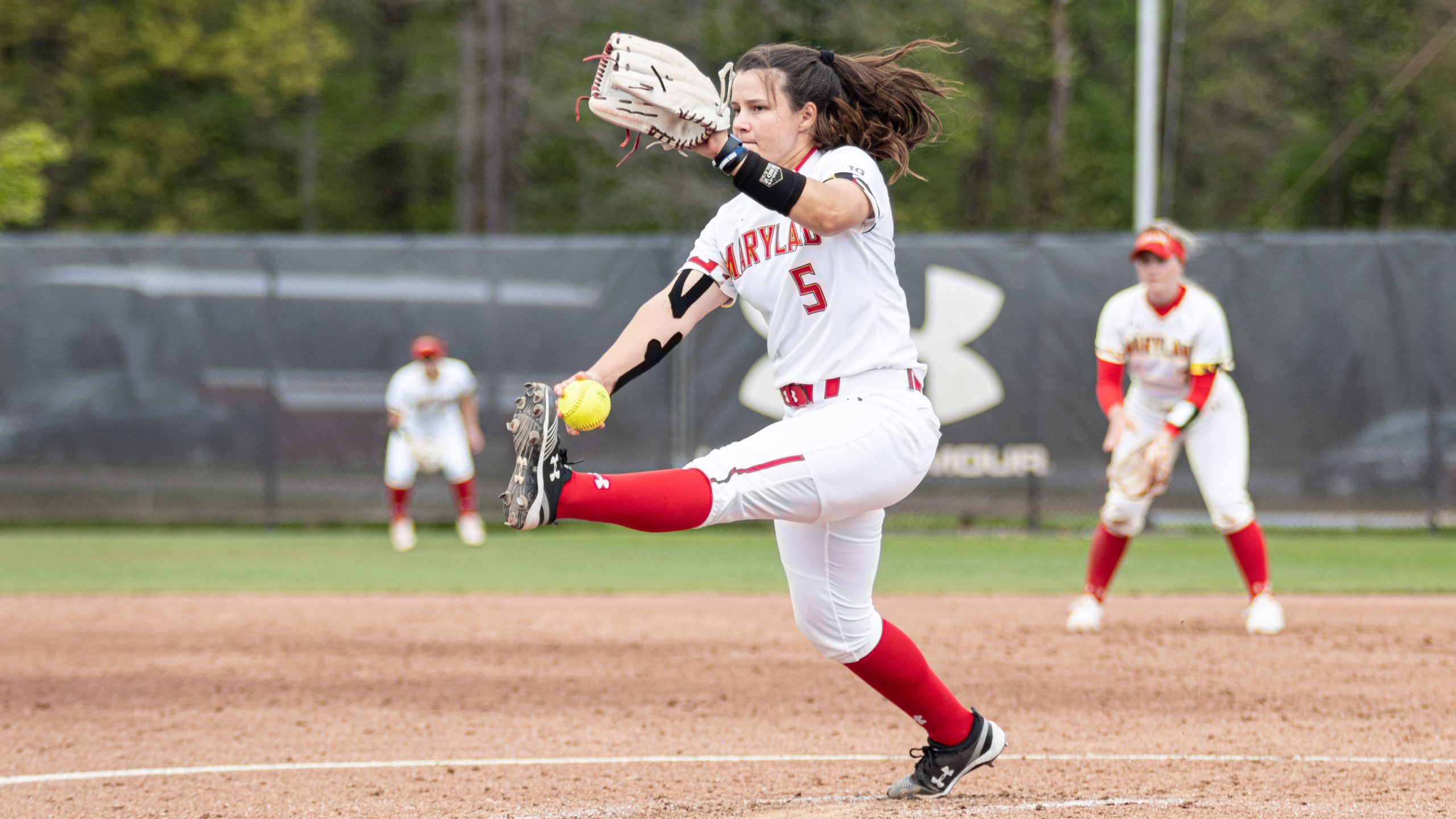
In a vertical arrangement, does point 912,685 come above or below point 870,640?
below

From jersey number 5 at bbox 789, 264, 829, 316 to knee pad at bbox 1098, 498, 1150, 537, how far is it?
389 cm

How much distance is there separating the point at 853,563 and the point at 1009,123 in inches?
1371

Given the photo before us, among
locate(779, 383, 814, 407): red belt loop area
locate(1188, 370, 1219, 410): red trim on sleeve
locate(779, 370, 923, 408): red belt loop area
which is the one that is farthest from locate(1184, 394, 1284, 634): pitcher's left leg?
locate(779, 383, 814, 407): red belt loop area

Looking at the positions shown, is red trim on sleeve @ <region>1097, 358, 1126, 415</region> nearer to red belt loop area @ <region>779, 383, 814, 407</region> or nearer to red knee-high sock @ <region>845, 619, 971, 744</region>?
red knee-high sock @ <region>845, 619, 971, 744</region>

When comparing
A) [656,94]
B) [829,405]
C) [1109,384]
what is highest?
[656,94]

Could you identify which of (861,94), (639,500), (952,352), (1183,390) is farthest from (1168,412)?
(952,352)

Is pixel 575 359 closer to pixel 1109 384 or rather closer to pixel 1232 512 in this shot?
pixel 1109 384

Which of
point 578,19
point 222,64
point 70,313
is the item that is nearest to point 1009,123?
point 578,19

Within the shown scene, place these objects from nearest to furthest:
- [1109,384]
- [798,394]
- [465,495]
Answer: [798,394] → [1109,384] → [465,495]

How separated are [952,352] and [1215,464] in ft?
17.6

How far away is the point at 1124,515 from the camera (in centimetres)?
689

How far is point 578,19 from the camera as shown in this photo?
25.9m

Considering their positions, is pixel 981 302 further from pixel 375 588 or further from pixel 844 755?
pixel 844 755

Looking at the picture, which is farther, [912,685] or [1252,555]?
[1252,555]
